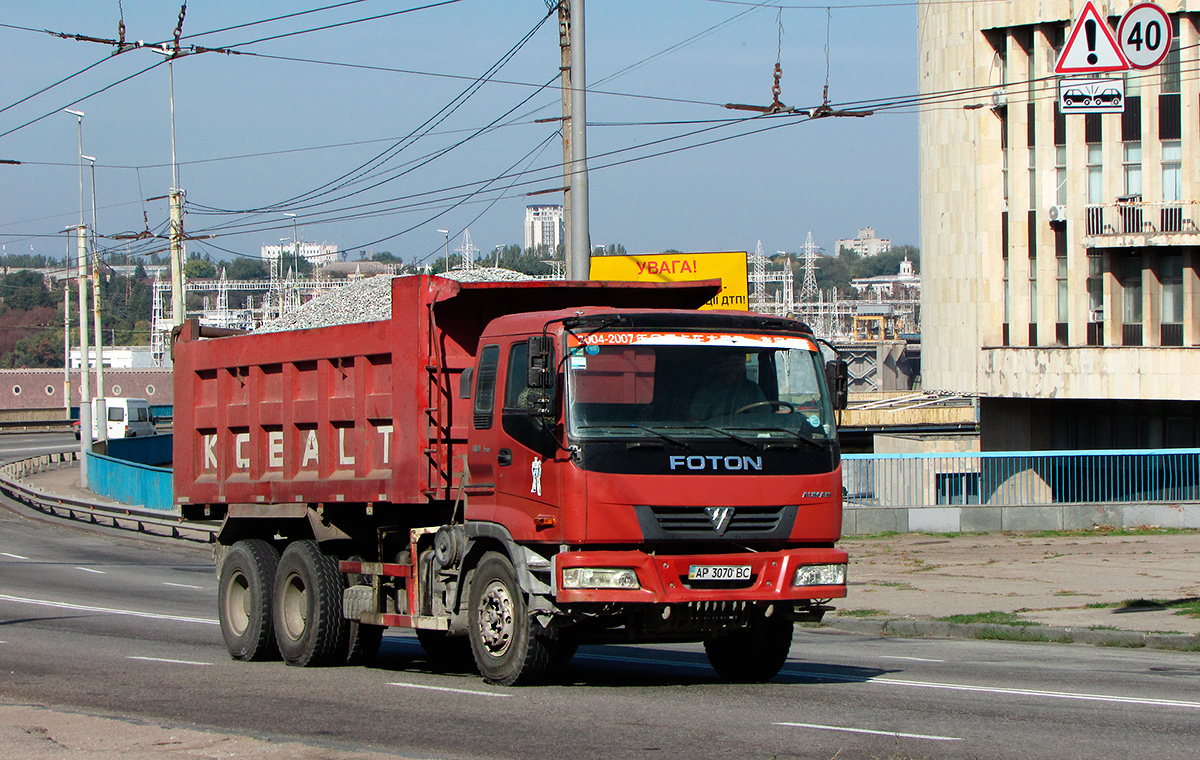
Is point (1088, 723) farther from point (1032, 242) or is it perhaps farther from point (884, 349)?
point (884, 349)

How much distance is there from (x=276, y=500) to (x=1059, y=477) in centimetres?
1739

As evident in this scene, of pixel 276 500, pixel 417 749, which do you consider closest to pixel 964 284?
pixel 276 500

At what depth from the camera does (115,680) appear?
1172 cm

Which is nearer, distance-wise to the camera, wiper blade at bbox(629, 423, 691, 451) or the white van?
wiper blade at bbox(629, 423, 691, 451)

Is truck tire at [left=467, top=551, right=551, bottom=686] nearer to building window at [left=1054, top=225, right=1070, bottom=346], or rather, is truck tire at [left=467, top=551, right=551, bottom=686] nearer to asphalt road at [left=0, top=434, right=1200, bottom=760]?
asphalt road at [left=0, top=434, right=1200, bottom=760]

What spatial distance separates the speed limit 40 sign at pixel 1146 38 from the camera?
714 inches

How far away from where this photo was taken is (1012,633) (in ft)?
47.9

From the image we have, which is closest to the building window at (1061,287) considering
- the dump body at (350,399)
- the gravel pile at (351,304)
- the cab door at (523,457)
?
the gravel pile at (351,304)

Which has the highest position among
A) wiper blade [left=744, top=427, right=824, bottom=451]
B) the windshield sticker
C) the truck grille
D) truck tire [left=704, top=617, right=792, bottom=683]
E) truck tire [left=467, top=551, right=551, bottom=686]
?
the windshield sticker

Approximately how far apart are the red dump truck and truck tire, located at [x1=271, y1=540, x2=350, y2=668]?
0.03 meters

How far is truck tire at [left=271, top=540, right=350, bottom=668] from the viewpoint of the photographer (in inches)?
475

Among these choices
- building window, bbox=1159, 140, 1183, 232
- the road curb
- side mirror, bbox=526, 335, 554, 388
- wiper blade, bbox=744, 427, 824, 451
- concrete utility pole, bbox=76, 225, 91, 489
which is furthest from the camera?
concrete utility pole, bbox=76, 225, 91, 489

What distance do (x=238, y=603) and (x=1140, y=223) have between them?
3268 cm

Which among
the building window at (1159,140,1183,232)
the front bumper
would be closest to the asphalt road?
the front bumper
